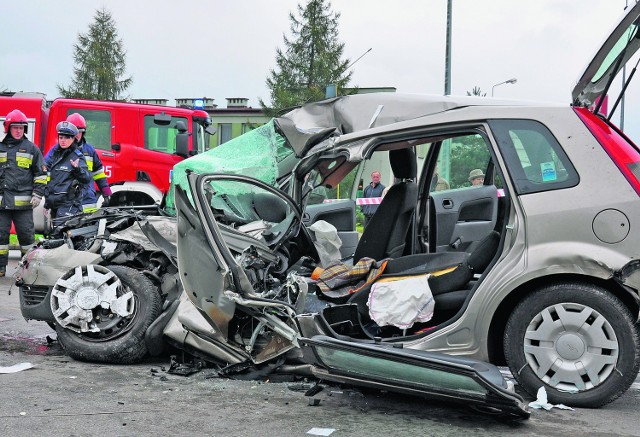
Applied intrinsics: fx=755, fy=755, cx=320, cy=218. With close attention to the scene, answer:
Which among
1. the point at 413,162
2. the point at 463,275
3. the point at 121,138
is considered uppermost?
the point at 121,138

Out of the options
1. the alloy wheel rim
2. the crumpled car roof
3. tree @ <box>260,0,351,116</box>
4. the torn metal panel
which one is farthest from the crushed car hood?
tree @ <box>260,0,351,116</box>

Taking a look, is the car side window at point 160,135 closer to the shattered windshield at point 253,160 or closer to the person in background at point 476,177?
the person in background at point 476,177

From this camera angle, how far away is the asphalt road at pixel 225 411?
3.66m

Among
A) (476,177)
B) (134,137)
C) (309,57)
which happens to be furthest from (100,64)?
(476,177)

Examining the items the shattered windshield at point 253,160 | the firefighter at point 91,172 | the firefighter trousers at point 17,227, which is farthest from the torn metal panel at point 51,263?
the firefighter trousers at point 17,227

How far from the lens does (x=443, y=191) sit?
627 cm

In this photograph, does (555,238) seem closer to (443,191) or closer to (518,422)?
(518,422)

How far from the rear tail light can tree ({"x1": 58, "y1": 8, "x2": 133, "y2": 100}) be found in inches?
1552

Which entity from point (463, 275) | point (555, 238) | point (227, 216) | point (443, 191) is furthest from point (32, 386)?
point (443, 191)

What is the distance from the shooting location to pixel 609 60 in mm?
4238

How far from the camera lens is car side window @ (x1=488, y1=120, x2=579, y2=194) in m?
4.10

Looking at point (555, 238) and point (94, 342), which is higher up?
point (555, 238)

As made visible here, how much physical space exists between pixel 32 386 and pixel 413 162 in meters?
2.86

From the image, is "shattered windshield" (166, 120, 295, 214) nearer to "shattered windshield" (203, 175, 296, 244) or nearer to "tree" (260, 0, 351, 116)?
"shattered windshield" (203, 175, 296, 244)
